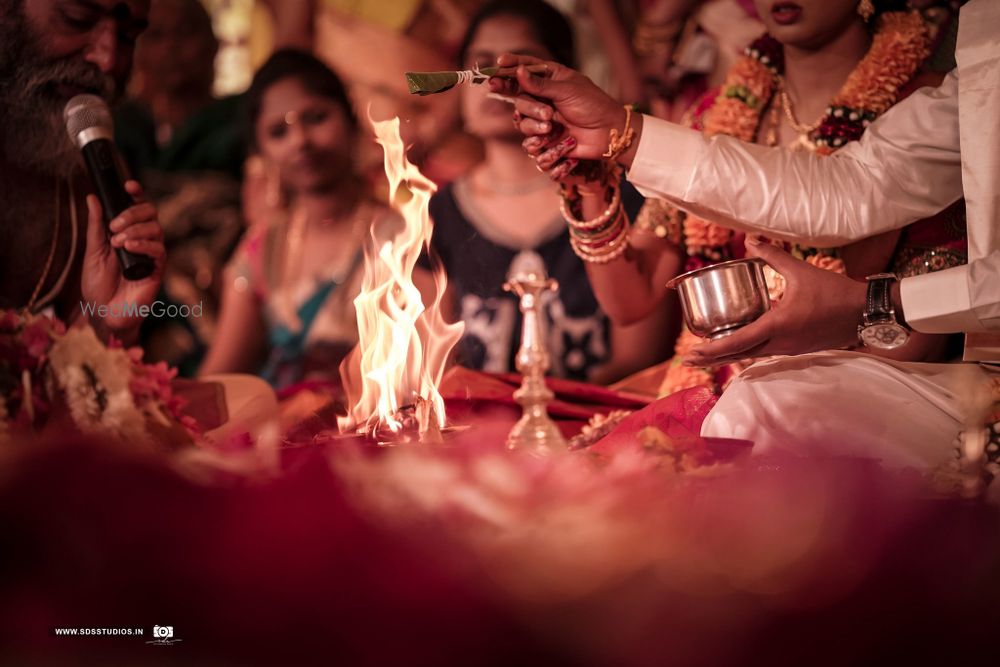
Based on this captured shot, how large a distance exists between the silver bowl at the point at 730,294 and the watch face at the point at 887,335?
20 centimetres

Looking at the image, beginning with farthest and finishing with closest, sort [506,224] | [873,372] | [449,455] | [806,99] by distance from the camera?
[506,224] < [806,99] < [873,372] < [449,455]

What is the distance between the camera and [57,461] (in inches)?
54.5

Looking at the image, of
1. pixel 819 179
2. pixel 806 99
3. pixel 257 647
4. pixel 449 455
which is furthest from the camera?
pixel 806 99

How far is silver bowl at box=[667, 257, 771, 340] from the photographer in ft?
6.10

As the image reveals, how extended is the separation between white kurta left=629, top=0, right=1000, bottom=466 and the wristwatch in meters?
0.03

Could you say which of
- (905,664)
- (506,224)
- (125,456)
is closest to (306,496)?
(125,456)

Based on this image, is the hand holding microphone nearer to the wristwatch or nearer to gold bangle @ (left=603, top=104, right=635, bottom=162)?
gold bangle @ (left=603, top=104, right=635, bottom=162)

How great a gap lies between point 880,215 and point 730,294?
1.63 ft

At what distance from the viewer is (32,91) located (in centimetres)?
257

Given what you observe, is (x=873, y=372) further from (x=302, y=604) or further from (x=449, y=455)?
(x=302, y=604)

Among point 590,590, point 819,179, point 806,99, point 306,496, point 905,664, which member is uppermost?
point 806,99

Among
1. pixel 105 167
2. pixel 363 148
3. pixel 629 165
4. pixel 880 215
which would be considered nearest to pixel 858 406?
pixel 880 215

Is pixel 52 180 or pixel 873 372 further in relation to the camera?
pixel 52 180

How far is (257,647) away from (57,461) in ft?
1.27
